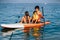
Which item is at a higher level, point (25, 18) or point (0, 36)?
point (25, 18)

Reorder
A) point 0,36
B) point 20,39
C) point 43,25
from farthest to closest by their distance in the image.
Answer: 1. point 43,25
2. point 0,36
3. point 20,39

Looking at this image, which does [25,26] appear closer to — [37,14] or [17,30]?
[17,30]

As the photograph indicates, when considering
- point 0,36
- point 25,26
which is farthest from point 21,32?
point 0,36

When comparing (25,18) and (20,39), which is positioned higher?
(25,18)

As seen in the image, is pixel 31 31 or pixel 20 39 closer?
pixel 20 39

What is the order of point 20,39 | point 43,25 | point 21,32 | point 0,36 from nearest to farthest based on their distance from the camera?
point 20,39 → point 0,36 → point 21,32 → point 43,25

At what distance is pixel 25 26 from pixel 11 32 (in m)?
0.60

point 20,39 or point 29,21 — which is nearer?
point 20,39

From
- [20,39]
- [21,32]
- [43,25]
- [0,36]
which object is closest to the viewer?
[20,39]

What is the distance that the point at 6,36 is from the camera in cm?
807

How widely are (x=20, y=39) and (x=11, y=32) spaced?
1.23 m

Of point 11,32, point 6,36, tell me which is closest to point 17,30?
point 11,32

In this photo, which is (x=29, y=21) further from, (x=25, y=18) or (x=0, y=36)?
(x=0, y=36)

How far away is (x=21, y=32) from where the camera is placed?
28.5 ft
